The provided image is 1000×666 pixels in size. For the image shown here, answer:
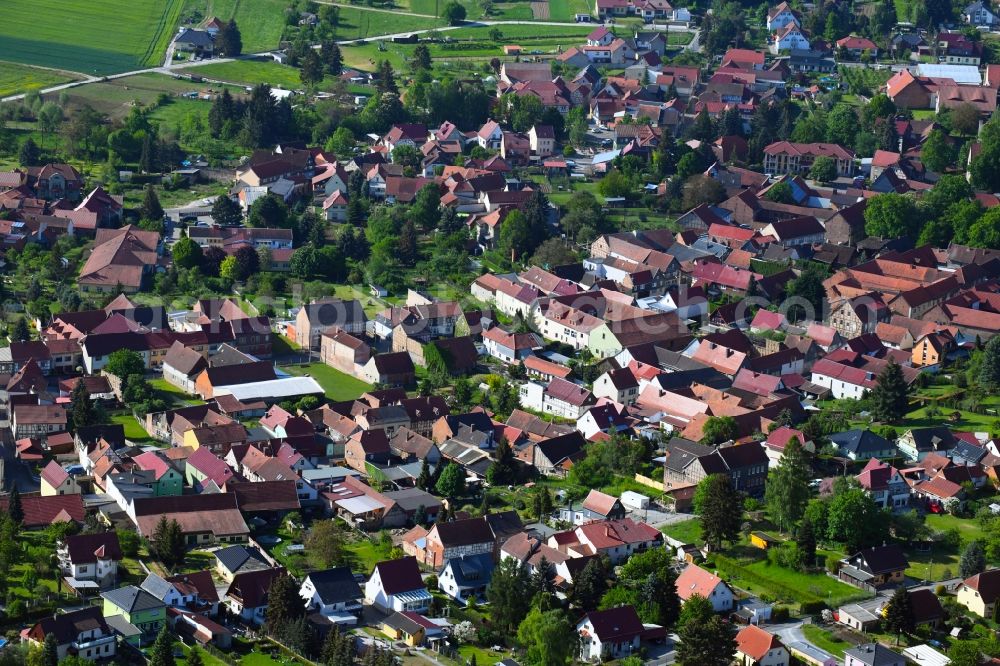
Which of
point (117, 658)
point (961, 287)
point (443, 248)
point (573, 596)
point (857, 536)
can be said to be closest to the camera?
point (117, 658)

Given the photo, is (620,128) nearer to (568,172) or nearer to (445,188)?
(568,172)

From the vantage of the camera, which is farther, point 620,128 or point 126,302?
point 620,128

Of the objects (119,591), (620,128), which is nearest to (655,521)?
(119,591)

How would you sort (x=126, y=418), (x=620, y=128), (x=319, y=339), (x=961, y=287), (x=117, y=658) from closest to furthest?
(x=117, y=658)
(x=126, y=418)
(x=319, y=339)
(x=961, y=287)
(x=620, y=128)

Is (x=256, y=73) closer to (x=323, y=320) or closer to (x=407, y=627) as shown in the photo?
(x=323, y=320)

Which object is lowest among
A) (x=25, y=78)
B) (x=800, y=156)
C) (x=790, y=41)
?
(x=800, y=156)

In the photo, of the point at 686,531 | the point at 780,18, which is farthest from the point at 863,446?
the point at 780,18
